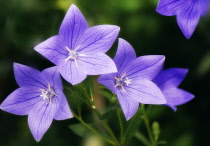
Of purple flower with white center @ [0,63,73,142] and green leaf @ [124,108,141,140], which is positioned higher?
purple flower with white center @ [0,63,73,142]

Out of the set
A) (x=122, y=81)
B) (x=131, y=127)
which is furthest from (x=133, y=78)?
(x=131, y=127)

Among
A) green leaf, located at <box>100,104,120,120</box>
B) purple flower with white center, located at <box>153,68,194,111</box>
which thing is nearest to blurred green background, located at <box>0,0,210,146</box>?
purple flower with white center, located at <box>153,68,194,111</box>

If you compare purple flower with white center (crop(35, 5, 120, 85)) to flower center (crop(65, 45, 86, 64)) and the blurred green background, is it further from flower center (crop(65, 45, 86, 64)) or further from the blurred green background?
the blurred green background

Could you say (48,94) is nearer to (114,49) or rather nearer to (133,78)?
(133,78)

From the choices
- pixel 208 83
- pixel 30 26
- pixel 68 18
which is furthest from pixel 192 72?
pixel 68 18

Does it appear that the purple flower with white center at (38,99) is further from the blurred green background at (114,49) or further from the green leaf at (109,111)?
the blurred green background at (114,49)

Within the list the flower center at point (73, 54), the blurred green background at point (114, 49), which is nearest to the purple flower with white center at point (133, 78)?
the flower center at point (73, 54)
